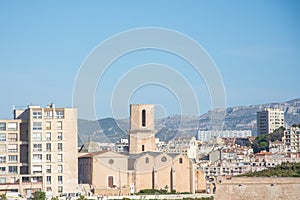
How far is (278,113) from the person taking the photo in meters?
175

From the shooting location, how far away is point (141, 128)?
7894 cm

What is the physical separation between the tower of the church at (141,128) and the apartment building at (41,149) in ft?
60.9

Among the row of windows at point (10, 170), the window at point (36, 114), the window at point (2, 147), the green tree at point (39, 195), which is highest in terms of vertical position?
the window at point (36, 114)

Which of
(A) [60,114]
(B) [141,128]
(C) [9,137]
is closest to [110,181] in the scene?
(A) [60,114]

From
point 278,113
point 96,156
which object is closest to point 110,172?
point 96,156

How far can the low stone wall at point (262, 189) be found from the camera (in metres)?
36.1

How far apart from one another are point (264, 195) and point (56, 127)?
25713 mm

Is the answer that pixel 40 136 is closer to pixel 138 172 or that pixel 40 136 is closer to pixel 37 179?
pixel 37 179

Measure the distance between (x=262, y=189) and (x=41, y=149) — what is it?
25.9 meters

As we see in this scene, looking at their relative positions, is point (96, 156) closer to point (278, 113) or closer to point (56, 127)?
point (56, 127)

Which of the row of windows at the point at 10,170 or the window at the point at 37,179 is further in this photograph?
the row of windows at the point at 10,170

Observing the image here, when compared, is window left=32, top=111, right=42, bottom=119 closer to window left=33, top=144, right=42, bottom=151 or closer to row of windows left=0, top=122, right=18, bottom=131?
row of windows left=0, top=122, right=18, bottom=131

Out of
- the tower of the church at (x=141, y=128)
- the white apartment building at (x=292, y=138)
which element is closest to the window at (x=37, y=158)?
the tower of the church at (x=141, y=128)

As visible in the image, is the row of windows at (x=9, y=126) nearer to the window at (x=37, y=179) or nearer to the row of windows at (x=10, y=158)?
the row of windows at (x=10, y=158)
